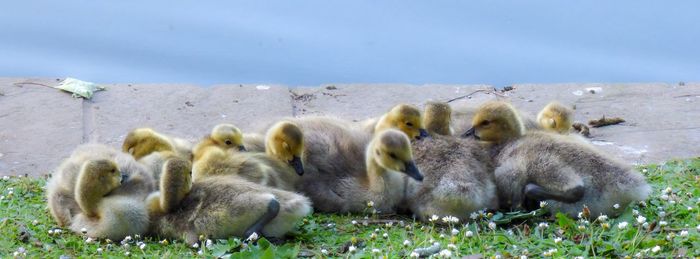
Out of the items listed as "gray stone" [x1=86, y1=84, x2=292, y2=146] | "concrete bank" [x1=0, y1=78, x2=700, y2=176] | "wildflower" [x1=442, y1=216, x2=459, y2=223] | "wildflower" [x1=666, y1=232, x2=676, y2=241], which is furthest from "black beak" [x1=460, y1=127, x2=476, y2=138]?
"gray stone" [x1=86, y1=84, x2=292, y2=146]

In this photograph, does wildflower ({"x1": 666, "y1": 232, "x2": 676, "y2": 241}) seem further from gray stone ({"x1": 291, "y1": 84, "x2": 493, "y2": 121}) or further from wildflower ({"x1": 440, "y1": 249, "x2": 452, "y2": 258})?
gray stone ({"x1": 291, "y1": 84, "x2": 493, "y2": 121})

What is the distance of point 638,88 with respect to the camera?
866 centimetres

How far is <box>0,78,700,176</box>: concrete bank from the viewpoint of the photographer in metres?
7.20

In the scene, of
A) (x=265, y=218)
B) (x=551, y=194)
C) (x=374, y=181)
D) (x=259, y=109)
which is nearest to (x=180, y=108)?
(x=259, y=109)

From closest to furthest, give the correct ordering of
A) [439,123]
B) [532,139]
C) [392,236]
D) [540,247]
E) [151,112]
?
[540,247]
[392,236]
[532,139]
[439,123]
[151,112]

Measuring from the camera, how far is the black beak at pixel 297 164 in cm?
547

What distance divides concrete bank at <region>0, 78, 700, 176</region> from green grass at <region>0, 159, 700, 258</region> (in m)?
1.70

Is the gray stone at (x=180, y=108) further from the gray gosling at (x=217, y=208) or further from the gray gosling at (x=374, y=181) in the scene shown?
the gray gosling at (x=217, y=208)

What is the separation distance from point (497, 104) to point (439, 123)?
34 centimetres

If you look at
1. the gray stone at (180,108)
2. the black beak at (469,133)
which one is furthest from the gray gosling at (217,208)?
the gray stone at (180,108)

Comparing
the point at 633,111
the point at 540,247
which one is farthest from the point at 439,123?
the point at 633,111

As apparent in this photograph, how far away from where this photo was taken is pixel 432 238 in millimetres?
4750

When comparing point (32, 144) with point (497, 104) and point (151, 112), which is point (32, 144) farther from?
point (497, 104)

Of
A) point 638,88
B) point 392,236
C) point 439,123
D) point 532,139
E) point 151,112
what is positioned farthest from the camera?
point 638,88
